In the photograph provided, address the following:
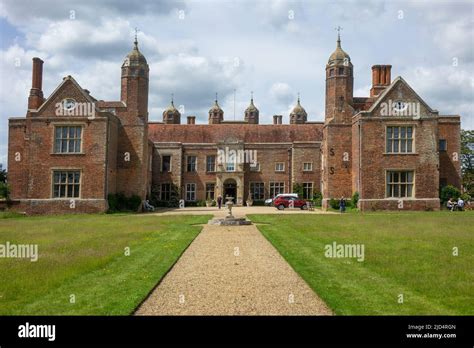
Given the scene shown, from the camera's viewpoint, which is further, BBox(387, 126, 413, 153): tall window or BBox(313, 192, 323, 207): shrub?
BBox(313, 192, 323, 207): shrub

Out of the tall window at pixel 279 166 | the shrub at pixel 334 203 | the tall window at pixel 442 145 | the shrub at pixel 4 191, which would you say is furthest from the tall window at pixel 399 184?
the shrub at pixel 4 191

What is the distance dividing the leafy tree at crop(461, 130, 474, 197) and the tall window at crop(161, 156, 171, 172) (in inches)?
1325

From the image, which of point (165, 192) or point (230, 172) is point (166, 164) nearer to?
point (165, 192)

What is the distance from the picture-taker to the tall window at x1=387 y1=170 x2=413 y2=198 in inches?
1351

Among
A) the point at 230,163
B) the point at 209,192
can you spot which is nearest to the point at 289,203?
the point at 230,163

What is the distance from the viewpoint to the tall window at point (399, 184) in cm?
3431

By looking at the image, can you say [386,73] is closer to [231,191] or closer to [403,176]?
[403,176]

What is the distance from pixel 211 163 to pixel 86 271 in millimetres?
39920

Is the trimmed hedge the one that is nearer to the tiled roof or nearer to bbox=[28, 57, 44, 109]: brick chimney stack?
bbox=[28, 57, 44, 109]: brick chimney stack

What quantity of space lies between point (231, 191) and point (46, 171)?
20959mm

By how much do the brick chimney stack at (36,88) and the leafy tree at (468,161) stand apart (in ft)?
149

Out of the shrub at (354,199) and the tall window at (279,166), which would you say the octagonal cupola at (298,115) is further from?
the shrub at (354,199)

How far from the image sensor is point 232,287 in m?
8.92

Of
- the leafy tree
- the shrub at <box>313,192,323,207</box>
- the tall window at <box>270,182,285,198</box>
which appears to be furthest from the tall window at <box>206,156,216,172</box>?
the leafy tree
